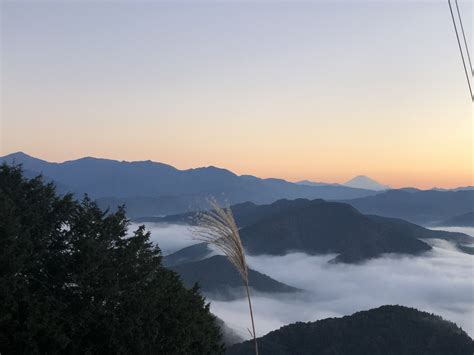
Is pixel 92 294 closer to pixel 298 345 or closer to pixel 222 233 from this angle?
pixel 222 233

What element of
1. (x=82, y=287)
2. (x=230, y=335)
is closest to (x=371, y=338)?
(x=230, y=335)

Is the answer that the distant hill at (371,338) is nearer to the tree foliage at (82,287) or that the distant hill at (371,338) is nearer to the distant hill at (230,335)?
the distant hill at (230,335)

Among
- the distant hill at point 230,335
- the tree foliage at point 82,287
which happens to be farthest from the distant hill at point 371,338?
the tree foliage at point 82,287

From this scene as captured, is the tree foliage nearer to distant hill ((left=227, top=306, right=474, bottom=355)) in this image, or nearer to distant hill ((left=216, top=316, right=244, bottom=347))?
distant hill ((left=227, top=306, right=474, bottom=355))

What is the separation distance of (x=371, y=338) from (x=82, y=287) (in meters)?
98.9

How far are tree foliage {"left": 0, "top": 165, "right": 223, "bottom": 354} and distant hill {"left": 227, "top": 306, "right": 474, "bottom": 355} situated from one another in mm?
79086

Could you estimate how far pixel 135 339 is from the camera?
16.4m

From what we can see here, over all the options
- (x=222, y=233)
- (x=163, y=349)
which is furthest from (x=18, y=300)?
(x=222, y=233)

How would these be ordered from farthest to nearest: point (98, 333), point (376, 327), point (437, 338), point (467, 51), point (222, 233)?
→ point (376, 327), point (437, 338), point (98, 333), point (222, 233), point (467, 51)

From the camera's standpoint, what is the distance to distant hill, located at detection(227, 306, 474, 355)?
320 ft

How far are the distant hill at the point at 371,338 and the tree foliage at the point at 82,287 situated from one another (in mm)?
79086

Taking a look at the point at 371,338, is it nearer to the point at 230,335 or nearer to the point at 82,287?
the point at 230,335

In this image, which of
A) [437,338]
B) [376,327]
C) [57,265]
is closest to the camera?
[57,265]

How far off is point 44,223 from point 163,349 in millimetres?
6096
